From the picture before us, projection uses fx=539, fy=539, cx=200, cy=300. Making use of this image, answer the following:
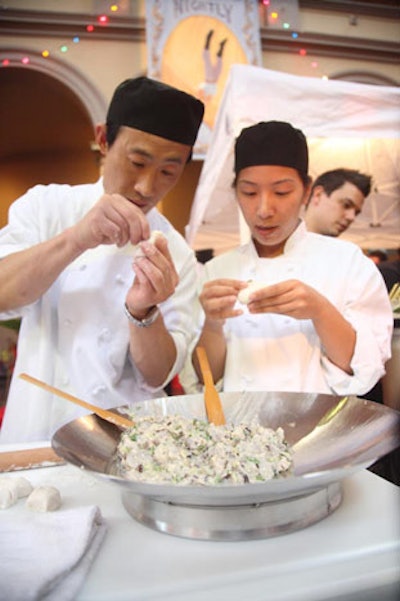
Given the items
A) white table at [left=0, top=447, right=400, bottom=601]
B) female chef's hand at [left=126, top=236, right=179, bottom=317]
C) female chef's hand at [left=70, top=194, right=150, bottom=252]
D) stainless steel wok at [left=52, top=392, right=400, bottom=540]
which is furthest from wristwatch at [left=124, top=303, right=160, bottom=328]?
white table at [left=0, top=447, right=400, bottom=601]

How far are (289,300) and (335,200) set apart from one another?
278 millimetres

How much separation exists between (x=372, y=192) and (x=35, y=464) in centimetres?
79

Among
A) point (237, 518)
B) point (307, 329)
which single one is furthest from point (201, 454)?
point (307, 329)

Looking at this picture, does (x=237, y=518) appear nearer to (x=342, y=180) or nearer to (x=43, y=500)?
(x=43, y=500)

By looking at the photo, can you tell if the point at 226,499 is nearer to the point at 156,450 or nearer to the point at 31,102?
the point at 156,450

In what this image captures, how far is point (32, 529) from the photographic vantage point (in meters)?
0.45

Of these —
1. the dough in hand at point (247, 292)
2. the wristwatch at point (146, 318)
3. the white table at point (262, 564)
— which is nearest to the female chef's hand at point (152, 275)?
the wristwatch at point (146, 318)

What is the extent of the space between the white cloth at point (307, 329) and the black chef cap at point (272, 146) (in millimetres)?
129

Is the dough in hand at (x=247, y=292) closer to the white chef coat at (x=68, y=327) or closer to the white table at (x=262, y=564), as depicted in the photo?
the white chef coat at (x=68, y=327)

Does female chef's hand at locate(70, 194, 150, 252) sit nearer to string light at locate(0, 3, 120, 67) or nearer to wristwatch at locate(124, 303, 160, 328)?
wristwatch at locate(124, 303, 160, 328)

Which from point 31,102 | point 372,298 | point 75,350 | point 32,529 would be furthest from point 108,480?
point 31,102

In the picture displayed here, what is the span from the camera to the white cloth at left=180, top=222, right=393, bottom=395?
96 cm

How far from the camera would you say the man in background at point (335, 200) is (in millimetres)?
1047

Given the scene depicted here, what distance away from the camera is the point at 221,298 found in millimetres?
967
